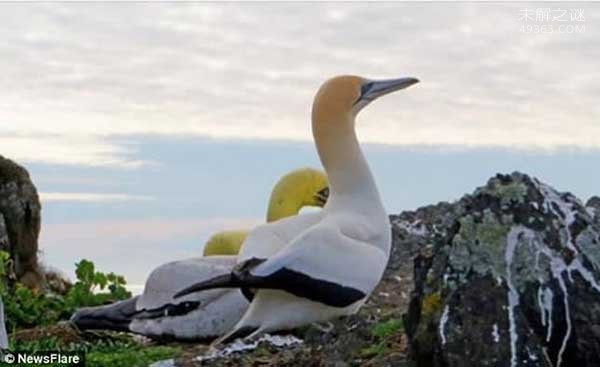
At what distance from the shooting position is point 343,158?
937 centimetres

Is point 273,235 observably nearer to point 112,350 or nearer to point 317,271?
point 317,271

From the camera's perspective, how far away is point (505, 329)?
5.84 meters

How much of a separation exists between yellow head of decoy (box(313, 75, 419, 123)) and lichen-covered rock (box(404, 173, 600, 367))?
Result: 3189 millimetres

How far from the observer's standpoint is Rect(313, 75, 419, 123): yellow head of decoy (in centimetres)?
938

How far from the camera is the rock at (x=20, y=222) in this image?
577 inches

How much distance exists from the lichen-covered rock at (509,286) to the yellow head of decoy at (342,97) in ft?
10.5

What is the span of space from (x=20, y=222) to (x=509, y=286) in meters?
9.62

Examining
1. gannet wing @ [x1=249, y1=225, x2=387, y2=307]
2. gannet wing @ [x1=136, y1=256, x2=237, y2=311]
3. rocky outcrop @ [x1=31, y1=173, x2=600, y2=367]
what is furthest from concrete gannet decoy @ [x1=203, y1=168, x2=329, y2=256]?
rocky outcrop @ [x1=31, y1=173, x2=600, y2=367]

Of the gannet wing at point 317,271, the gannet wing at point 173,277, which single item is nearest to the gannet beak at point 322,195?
the gannet wing at point 173,277

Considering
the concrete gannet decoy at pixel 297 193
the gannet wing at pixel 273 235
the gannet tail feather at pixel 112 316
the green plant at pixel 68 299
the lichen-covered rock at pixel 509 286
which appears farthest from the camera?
the green plant at pixel 68 299

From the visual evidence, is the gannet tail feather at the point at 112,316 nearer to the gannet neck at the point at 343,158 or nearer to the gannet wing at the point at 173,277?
the gannet wing at the point at 173,277

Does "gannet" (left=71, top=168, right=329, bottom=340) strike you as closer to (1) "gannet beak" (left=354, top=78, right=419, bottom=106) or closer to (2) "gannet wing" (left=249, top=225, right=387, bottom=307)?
(2) "gannet wing" (left=249, top=225, right=387, bottom=307)

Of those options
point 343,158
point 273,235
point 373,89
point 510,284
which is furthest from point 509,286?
point 373,89

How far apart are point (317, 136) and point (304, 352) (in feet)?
8.14
